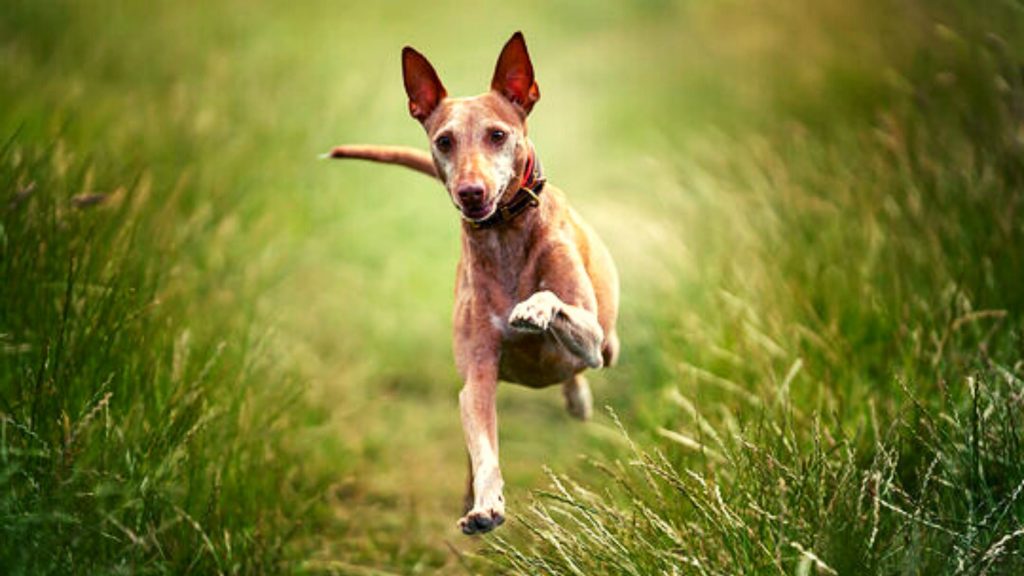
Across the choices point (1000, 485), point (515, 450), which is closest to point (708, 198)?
point (515, 450)

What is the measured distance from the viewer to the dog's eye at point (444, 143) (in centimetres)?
262

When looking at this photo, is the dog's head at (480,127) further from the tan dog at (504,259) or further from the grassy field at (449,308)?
the grassy field at (449,308)

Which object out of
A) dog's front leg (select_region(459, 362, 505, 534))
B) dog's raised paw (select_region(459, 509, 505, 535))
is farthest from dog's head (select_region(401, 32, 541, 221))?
dog's raised paw (select_region(459, 509, 505, 535))

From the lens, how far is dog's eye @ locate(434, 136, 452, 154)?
8.59 feet

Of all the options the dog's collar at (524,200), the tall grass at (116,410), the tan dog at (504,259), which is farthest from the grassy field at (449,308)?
the dog's collar at (524,200)

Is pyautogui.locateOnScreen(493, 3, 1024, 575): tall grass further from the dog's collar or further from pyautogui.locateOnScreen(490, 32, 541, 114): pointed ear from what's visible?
pyautogui.locateOnScreen(490, 32, 541, 114): pointed ear

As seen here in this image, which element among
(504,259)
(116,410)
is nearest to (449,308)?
(116,410)

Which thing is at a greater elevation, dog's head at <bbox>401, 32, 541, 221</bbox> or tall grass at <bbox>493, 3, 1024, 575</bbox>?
dog's head at <bbox>401, 32, 541, 221</bbox>

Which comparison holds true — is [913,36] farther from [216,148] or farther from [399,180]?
[399,180]

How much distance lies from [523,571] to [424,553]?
153cm

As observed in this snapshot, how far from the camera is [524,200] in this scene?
2.77 m

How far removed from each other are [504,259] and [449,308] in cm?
545

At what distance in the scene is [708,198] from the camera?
22.9 ft

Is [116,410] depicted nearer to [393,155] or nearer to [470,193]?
[393,155]
